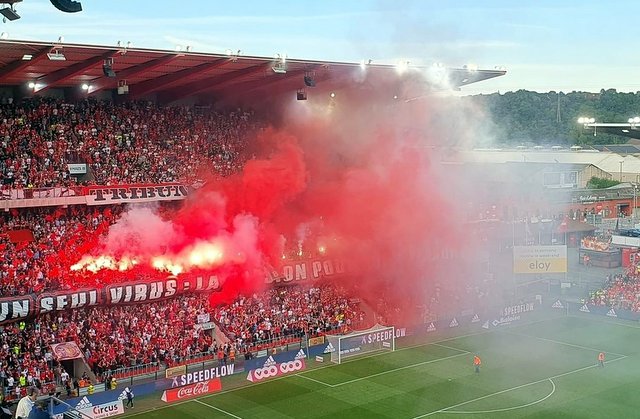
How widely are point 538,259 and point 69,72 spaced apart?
24.8m

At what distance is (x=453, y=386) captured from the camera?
27.7 m

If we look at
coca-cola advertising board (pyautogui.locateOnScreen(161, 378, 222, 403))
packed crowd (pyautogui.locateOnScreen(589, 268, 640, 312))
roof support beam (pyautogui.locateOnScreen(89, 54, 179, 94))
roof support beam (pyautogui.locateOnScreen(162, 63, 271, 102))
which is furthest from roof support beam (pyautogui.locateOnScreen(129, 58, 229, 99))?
packed crowd (pyautogui.locateOnScreen(589, 268, 640, 312))

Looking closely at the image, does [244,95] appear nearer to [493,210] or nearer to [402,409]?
[493,210]

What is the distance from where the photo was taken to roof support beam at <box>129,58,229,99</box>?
31.1 metres

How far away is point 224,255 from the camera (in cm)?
3234

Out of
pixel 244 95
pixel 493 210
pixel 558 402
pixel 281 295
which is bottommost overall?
pixel 558 402

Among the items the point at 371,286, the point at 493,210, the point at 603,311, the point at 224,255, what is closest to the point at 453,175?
the point at 493,210

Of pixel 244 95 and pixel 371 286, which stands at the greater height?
pixel 244 95

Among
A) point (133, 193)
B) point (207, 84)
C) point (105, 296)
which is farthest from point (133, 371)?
point (207, 84)

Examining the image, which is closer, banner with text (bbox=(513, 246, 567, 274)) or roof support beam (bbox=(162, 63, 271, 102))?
roof support beam (bbox=(162, 63, 271, 102))

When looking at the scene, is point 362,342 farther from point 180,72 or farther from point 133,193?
point 180,72

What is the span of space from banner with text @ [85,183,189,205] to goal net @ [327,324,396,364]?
897 centimetres

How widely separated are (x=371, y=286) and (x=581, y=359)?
10323mm

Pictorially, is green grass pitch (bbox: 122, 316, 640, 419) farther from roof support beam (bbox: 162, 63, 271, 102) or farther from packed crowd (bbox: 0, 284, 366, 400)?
roof support beam (bbox: 162, 63, 271, 102)
